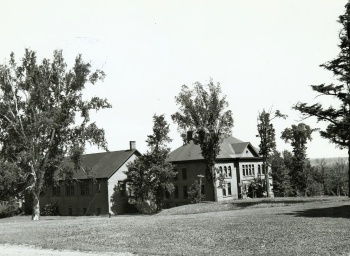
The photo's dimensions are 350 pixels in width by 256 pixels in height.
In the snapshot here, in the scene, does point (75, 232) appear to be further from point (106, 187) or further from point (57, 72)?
point (106, 187)

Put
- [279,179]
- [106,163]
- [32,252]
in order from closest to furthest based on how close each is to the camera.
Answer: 1. [32,252]
2. [106,163]
3. [279,179]

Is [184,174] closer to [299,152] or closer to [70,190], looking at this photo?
[70,190]

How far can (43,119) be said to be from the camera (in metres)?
35.3

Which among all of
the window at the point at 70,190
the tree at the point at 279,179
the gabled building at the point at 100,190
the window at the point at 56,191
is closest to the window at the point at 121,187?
the gabled building at the point at 100,190

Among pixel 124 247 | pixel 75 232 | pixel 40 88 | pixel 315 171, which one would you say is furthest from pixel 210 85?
pixel 315 171

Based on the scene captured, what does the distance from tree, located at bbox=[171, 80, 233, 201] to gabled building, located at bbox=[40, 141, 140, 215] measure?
12692 millimetres

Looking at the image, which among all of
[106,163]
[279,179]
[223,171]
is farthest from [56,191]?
[279,179]

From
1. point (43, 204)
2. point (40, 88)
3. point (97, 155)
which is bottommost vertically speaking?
point (43, 204)

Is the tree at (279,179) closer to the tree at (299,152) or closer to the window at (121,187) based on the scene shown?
the tree at (299,152)

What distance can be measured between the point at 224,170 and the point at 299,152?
1624 cm

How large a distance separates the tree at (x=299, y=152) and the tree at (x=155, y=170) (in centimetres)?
2886

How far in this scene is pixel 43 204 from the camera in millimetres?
63938

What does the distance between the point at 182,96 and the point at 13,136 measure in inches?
829

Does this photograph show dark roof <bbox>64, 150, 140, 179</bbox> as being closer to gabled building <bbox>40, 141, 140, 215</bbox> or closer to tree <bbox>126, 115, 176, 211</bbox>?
gabled building <bbox>40, 141, 140, 215</bbox>
